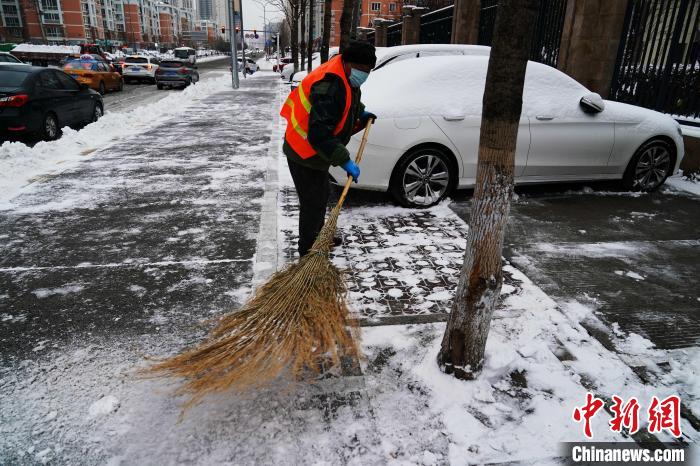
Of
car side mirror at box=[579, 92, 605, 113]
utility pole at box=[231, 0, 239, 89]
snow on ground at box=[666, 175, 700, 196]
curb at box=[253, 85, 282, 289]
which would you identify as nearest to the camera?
curb at box=[253, 85, 282, 289]

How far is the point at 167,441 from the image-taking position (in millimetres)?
2209

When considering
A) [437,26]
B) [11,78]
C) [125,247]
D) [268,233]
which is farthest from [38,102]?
[437,26]

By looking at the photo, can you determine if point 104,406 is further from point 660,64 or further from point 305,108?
point 660,64

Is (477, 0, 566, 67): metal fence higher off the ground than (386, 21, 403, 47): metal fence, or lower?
lower

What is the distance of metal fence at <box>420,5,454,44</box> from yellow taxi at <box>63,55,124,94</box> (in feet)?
45.1

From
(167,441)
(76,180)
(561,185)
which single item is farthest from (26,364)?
(561,185)

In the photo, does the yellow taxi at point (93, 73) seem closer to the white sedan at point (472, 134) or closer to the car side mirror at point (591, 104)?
the white sedan at point (472, 134)

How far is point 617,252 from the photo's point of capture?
14.5ft

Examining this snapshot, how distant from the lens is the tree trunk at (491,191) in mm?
2131

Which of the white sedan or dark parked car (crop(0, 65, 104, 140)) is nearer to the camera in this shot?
the white sedan

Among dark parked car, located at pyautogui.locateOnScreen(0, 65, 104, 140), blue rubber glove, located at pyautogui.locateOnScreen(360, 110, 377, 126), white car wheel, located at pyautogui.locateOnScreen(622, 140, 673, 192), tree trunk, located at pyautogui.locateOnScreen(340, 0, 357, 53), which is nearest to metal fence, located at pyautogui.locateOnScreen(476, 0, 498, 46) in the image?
tree trunk, located at pyautogui.locateOnScreen(340, 0, 357, 53)

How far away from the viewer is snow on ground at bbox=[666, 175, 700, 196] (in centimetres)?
650

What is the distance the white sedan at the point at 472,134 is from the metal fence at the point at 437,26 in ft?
39.5

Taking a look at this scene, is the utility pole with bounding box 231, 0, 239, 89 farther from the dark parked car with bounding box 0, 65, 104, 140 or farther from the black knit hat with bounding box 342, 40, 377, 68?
the black knit hat with bounding box 342, 40, 377, 68
